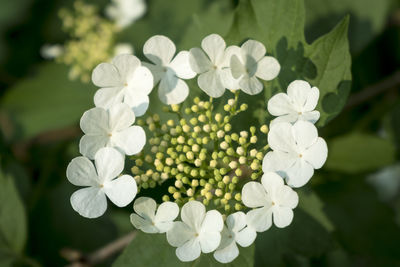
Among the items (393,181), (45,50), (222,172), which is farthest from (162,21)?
(393,181)

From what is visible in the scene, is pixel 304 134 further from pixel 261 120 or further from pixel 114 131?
pixel 114 131

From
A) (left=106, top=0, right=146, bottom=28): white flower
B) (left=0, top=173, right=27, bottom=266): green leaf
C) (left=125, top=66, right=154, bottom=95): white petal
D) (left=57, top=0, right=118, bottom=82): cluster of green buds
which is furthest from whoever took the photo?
(left=106, top=0, right=146, bottom=28): white flower

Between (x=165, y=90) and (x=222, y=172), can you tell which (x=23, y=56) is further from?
(x=222, y=172)

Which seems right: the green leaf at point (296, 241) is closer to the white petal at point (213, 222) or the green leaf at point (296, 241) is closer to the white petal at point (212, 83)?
the white petal at point (213, 222)

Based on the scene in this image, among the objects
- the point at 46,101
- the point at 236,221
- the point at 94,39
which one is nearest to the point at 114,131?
the point at 236,221

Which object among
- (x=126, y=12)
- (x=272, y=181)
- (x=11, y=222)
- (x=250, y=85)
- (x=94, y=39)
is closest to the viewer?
(x=272, y=181)

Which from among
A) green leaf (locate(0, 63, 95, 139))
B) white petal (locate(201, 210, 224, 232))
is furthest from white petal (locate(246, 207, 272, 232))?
green leaf (locate(0, 63, 95, 139))

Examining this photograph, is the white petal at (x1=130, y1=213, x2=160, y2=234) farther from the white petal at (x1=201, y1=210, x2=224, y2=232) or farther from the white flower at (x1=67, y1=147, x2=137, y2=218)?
the white petal at (x1=201, y1=210, x2=224, y2=232)
